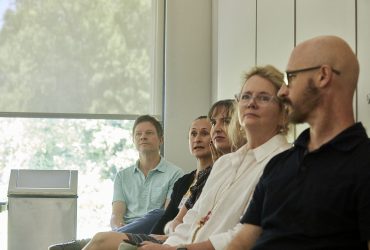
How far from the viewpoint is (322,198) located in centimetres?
169

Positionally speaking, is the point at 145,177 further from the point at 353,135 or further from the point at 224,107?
the point at 353,135

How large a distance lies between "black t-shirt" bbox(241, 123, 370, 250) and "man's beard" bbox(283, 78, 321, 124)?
9cm

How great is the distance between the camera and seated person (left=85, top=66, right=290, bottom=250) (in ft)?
7.57

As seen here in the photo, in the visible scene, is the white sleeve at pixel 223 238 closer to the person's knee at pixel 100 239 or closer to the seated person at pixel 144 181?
the person's knee at pixel 100 239

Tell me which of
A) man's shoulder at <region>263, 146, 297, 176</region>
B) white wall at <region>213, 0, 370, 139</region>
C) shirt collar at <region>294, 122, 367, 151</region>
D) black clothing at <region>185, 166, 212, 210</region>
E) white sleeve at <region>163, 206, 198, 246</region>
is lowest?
white sleeve at <region>163, 206, 198, 246</region>

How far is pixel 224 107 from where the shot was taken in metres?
3.01

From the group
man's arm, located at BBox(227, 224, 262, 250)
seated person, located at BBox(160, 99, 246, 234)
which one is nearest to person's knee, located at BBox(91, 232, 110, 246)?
seated person, located at BBox(160, 99, 246, 234)

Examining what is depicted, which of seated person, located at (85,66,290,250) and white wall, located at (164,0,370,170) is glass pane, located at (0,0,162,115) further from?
seated person, located at (85,66,290,250)

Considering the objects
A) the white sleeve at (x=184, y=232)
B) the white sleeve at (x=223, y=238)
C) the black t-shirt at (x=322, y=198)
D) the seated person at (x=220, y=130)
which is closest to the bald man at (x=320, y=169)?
the black t-shirt at (x=322, y=198)

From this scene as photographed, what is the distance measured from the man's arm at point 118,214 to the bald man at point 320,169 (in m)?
2.09

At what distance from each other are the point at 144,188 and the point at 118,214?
265 millimetres

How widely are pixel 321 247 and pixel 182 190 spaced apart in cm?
171

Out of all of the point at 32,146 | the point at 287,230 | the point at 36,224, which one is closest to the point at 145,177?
the point at 36,224

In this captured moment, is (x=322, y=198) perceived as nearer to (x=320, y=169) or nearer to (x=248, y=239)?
(x=320, y=169)
